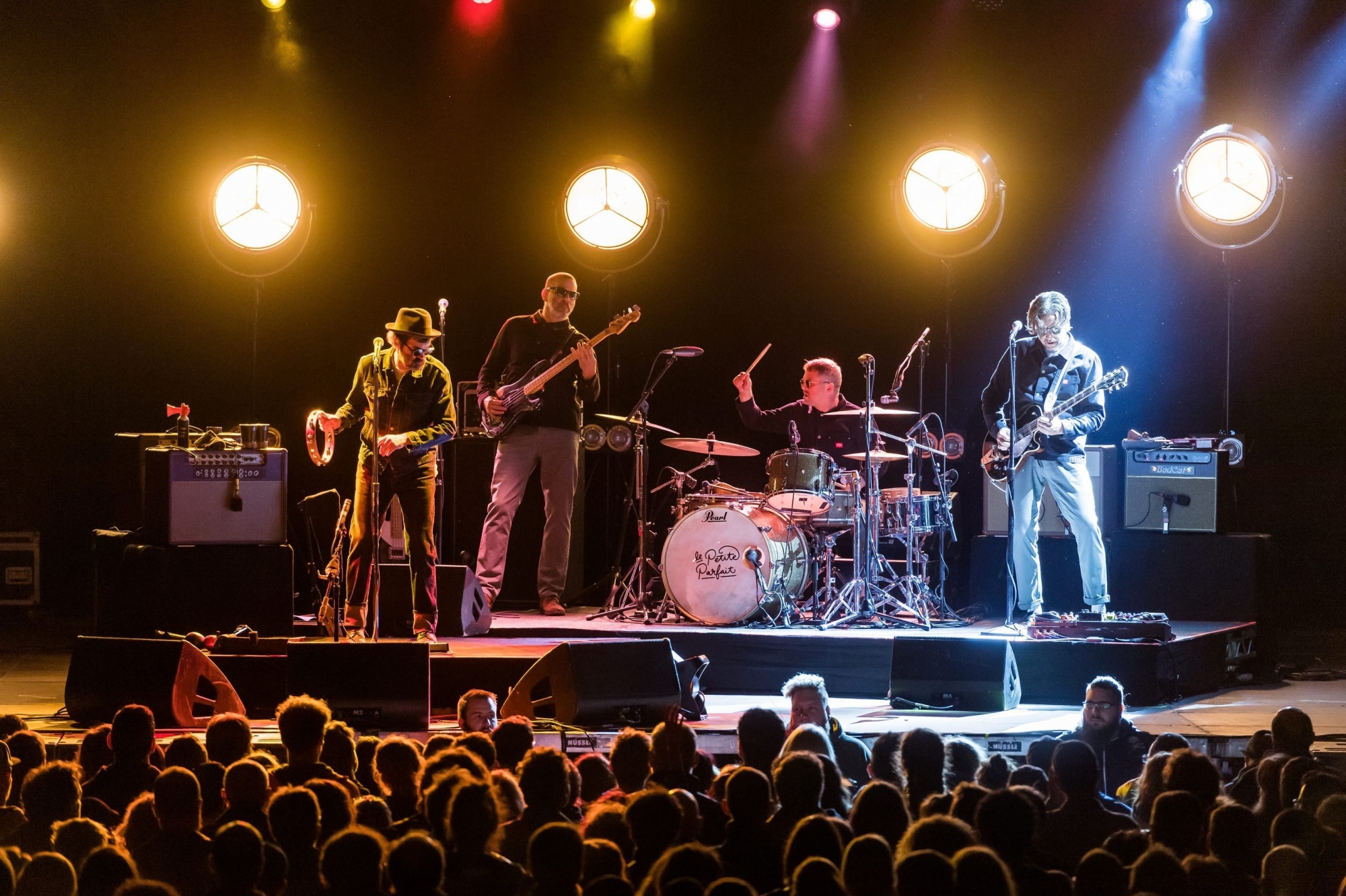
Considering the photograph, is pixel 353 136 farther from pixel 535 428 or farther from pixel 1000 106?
pixel 1000 106

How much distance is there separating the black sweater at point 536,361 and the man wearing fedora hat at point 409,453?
111cm

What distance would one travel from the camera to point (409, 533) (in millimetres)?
8508

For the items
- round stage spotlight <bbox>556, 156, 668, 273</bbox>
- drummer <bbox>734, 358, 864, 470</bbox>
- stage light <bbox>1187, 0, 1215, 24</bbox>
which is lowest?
drummer <bbox>734, 358, 864, 470</bbox>

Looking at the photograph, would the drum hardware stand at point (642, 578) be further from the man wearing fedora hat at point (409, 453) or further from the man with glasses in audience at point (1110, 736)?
the man with glasses in audience at point (1110, 736)

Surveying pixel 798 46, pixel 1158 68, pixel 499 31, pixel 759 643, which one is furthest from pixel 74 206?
pixel 1158 68

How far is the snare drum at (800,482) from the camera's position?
30.4 ft

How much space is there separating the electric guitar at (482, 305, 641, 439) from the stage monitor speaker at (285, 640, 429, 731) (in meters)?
3.02

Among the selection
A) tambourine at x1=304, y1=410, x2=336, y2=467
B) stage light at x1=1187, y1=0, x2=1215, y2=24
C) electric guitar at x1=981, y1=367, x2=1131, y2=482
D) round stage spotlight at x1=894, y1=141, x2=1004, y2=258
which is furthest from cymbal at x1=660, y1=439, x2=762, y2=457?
stage light at x1=1187, y1=0, x2=1215, y2=24

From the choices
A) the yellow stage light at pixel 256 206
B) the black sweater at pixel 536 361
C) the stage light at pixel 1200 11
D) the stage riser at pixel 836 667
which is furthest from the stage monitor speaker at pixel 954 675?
the yellow stage light at pixel 256 206

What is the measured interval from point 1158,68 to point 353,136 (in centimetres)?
646

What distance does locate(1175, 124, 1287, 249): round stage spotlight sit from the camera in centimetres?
1087

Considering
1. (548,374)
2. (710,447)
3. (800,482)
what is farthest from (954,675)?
(548,374)

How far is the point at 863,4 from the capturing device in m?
11.1

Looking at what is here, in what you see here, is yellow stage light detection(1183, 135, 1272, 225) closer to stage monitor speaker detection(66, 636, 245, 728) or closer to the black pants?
the black pants
